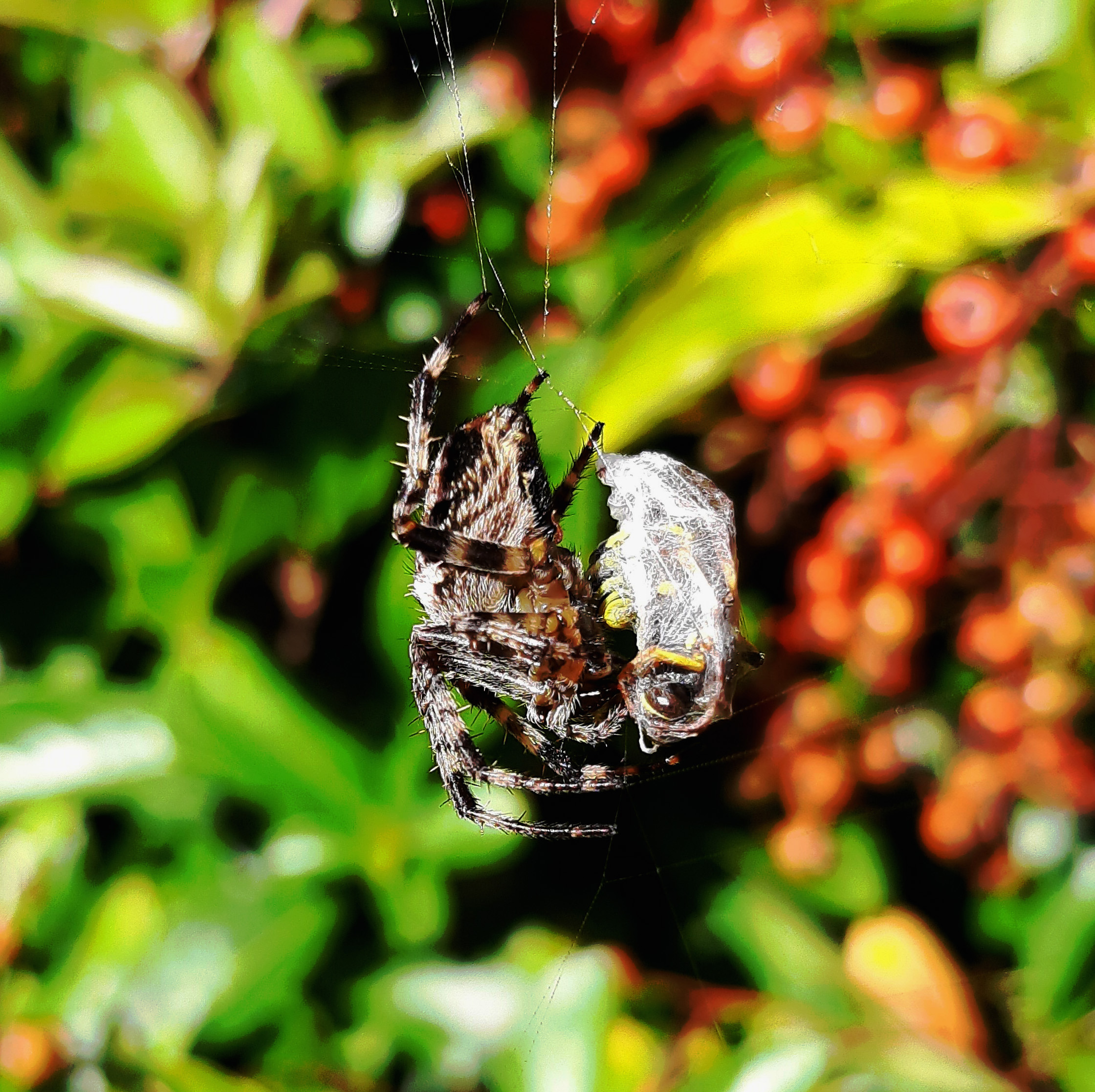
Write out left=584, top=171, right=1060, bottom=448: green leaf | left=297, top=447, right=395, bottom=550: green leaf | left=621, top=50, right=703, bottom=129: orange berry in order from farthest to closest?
left=297, top=447, right=395, bottom=550: green leaf < left=621, top=50, right=703, bottom=129: orange berry < left=584, top=171, right=1060, bottom=448: green leaf

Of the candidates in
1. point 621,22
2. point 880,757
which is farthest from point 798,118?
point 880,757

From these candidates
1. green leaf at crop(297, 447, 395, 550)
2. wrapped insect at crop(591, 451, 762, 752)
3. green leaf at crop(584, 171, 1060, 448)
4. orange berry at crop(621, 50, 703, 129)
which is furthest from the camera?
green leaf at crop(297, 447, 395, 550)

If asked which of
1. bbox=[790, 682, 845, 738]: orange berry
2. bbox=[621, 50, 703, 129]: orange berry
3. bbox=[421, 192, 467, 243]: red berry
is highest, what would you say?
bbox=[621, 50, 703, 129]: orange berry

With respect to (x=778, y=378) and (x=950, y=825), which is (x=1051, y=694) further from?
(x=778, y=378)

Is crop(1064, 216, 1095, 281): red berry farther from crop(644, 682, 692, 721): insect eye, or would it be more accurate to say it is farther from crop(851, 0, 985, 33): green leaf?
crop(644, 682, 692, 721): insect eye

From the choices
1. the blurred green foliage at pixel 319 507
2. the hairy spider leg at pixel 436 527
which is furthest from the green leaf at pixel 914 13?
the hairy spider leg at pixel 436 527

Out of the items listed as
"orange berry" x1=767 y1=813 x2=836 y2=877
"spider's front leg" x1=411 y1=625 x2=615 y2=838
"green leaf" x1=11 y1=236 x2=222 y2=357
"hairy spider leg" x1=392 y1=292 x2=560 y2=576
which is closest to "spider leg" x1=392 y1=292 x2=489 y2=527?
"hairy spider leg" x1=392 y1=292 x2=560 y2=576
